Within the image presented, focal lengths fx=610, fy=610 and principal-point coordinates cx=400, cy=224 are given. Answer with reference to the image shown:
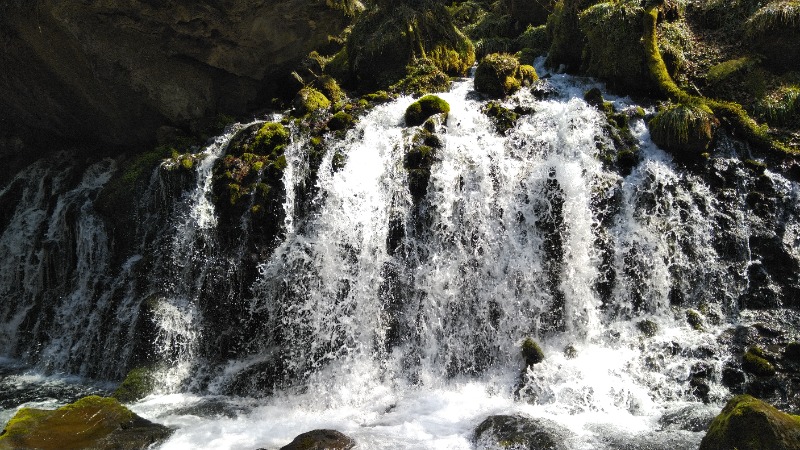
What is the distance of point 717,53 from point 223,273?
37.0 ft

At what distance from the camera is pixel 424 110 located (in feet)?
41.7

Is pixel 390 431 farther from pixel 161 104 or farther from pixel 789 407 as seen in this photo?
pixel 161 104

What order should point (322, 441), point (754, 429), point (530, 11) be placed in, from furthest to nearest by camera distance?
point (530, 11)
point (322, 441)
point (754, 429)

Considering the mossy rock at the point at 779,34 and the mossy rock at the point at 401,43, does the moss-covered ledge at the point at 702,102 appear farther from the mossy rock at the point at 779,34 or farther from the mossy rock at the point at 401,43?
the mossy rock at the point at 401,43

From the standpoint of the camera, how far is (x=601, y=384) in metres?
8.84

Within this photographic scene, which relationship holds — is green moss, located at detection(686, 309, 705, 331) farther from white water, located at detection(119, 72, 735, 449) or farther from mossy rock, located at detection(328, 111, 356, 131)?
mossy rock, located at detection(328, 111, 356, 131)

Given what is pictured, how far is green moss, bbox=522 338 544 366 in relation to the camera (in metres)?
9.45

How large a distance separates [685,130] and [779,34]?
140 inches

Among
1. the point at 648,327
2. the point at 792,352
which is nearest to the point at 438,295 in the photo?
the point at 648,327

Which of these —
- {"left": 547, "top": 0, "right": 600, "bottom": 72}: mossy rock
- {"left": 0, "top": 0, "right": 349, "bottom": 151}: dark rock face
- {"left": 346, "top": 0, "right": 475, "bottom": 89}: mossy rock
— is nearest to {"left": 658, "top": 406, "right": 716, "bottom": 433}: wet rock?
{"left": 547, "top": 0, "right": 600, "bottom": 72}: mossy rock

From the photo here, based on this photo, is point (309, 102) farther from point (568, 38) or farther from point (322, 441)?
point (322, 441)

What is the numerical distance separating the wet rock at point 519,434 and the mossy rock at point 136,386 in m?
5.70

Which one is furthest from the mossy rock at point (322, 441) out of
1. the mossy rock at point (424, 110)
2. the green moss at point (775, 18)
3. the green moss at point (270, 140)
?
the green moss at point (775, 18)

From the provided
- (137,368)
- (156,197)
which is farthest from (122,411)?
(156,197)
